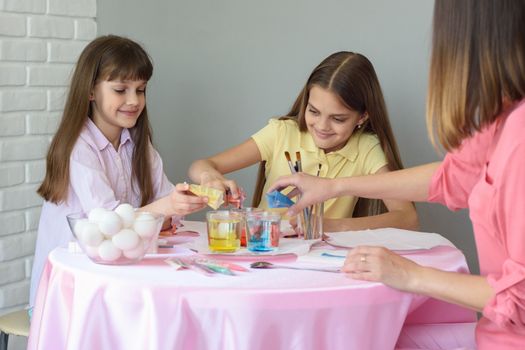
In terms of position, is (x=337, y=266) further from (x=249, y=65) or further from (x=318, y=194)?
(x=249, y=65)

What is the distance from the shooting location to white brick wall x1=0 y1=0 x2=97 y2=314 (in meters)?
2.71

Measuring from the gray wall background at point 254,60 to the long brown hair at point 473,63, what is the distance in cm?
147

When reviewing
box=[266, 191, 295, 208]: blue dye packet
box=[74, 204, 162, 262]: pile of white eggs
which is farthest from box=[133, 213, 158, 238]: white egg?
box=[266, 191, 295, 208]: blue dye packet

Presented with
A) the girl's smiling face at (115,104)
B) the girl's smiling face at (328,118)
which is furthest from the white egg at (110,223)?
the girl's smiling face at (328,118)

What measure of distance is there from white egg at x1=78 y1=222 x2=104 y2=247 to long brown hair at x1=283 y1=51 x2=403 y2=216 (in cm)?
105

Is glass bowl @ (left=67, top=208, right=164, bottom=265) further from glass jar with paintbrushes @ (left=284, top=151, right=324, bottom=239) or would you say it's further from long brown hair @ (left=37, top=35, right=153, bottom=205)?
long brown hair @ (left=37, top=35, right=153, bottom=205)

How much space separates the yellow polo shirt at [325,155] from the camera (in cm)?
254

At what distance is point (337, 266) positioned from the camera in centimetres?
166

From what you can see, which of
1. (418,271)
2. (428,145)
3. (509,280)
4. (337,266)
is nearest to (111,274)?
(337,266)

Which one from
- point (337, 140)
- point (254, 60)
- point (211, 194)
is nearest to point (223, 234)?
point (211, 194)

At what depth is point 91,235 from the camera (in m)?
1.61

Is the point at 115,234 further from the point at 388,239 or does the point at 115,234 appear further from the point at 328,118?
the point at 328,118

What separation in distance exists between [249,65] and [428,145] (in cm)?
78

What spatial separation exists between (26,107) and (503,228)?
1.94 metres
